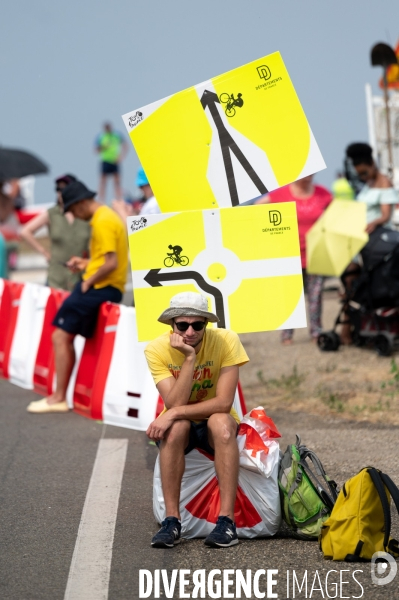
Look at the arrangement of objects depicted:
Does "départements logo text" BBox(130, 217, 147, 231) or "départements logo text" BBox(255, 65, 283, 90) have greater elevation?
"départements logo text" BBox(255, 65, 283, 90)

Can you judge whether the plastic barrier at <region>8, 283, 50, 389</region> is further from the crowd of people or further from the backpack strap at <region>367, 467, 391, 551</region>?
the backpack strap at <region>367, 467, 391, 551</region>

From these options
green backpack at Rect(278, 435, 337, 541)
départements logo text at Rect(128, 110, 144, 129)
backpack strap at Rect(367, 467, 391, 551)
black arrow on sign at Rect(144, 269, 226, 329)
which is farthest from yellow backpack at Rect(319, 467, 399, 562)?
départements logo text at Rect(128, 110, 144, 129)

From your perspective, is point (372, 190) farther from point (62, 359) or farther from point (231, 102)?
point (231, 102)

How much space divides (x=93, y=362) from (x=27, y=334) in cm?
203

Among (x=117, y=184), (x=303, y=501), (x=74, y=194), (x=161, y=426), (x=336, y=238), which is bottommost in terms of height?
(x=303, y=501)

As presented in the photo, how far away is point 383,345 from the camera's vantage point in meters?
11.6

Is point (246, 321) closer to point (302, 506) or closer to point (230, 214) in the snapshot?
point (230, 214)

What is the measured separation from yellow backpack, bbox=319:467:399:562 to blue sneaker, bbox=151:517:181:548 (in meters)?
0.78

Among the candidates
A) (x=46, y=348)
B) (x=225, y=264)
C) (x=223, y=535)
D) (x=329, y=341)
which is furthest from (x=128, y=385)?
(x=329, y=341)

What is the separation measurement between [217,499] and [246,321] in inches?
50.7

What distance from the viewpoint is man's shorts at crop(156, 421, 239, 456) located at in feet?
19.5

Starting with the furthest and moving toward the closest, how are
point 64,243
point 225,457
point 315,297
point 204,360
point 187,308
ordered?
point 315,297 → point 64,243 → point 204,360 → point 187,308 → point 225,457

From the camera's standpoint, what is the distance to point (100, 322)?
31.3 ft

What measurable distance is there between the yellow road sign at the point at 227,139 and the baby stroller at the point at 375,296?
464 cm
